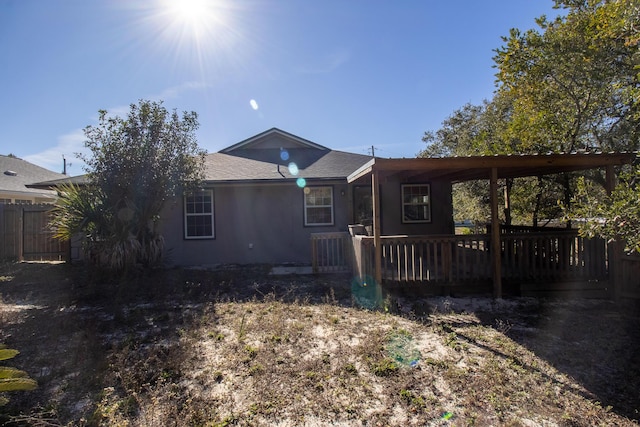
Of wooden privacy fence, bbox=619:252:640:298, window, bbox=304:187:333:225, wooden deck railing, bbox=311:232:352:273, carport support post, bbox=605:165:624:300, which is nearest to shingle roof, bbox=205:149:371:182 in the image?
window, bbox=304:187:333:225

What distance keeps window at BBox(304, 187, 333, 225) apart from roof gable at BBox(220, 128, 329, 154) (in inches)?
125

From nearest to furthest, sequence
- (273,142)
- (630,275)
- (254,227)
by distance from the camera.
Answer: (630,275)
(254,227)
(273,142)

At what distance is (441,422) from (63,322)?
5351 millimetres

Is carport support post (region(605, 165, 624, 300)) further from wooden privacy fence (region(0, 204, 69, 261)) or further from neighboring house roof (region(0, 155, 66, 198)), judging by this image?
neighboring house roof (region(0, 155, 66, 198))

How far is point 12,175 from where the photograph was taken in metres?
17.7

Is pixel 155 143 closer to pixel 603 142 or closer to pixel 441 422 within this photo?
pixel 441 422

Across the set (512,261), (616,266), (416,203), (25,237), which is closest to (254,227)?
(416,203)

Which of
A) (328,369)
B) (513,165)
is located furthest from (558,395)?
(513,165)

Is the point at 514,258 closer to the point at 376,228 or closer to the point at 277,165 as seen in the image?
the point at 376,228

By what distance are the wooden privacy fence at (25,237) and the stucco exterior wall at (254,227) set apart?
370 centimetres

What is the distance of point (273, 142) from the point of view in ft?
42.3

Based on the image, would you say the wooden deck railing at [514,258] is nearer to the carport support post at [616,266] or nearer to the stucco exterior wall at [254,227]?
the carport support post at [616,266]

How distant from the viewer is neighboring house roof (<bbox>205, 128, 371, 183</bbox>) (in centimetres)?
985

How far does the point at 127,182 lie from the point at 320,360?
669cm
